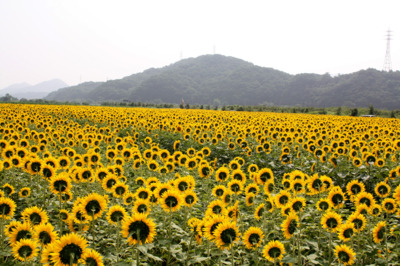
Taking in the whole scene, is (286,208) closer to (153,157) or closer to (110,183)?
(110,183)

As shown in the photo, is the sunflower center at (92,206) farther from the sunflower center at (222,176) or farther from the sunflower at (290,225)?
the sunflower center at (222,176)

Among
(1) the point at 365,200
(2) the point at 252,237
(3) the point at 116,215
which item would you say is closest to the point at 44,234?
(3) the point at 116,215

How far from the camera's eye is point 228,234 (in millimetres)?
2443

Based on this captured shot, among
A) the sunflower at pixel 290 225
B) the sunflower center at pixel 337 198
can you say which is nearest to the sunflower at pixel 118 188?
the sunflower at pixel 290 225

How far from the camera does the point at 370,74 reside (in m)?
101

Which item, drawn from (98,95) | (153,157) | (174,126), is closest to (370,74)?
(174,126)

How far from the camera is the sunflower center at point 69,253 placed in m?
2.09

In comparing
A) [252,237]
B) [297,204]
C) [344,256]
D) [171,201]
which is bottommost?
[344,256]

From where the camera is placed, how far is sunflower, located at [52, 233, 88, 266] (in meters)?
2.09

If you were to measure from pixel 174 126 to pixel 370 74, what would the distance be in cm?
10584

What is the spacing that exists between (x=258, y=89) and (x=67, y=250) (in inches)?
5590

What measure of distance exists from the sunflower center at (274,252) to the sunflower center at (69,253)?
1657 mm

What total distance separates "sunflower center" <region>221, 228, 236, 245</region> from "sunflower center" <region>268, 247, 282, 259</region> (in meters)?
0.53

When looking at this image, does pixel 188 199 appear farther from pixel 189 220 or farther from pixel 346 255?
pixel 346 255
